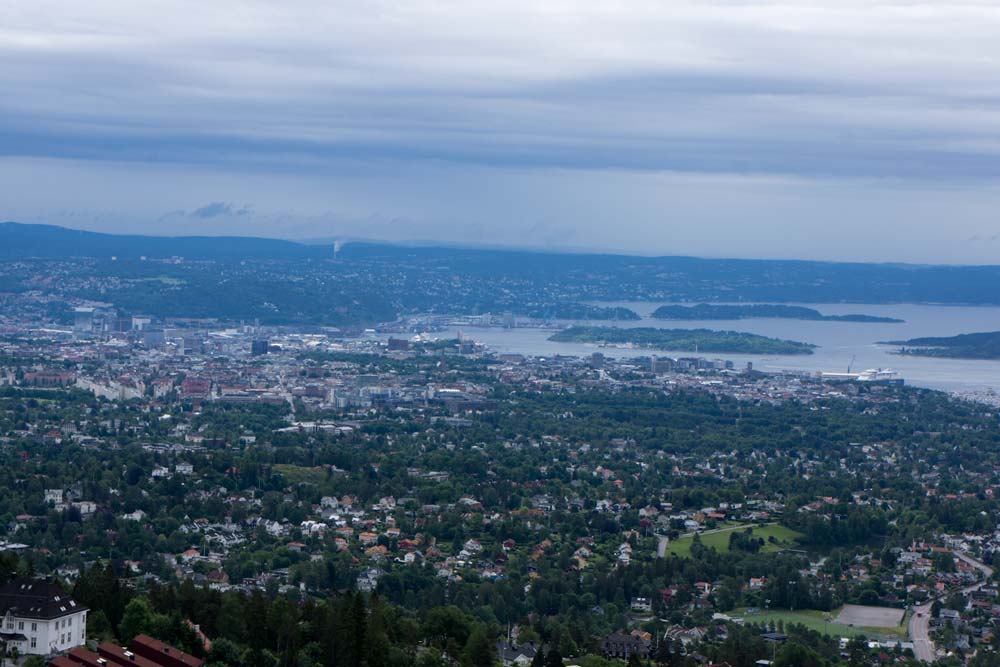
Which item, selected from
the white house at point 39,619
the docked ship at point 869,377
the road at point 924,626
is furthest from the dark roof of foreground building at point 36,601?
the docked ship at point 869,377

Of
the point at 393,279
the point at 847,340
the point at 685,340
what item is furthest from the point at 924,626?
the point at 393,279

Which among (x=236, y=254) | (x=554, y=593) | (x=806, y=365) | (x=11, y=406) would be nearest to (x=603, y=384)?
(x=806, y=365)

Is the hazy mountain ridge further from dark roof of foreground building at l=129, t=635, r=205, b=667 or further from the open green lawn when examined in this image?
dark roof of foreground building at l=129, t=635, r=205, b=667

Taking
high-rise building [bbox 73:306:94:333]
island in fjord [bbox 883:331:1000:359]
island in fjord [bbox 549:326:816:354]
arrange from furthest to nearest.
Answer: island in fjord [bbox 883:331:1000:359], island in fjord [bbox 549:326:816:354], high-rise building [bbox 73:306:94:333]

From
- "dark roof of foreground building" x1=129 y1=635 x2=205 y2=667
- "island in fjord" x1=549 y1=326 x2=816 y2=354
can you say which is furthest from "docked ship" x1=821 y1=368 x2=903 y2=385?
"dark roof of foreground building" x1=129 y1=635 x2=205 y2=667

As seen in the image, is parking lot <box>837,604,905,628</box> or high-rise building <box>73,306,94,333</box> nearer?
parking lot <box>837,604,905,628</box>

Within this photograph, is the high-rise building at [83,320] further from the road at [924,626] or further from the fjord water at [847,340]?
the road at [924,626]

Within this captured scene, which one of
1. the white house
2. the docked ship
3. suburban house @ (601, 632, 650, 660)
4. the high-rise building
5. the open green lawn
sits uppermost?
the white house

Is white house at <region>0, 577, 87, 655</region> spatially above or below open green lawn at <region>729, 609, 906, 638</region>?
above

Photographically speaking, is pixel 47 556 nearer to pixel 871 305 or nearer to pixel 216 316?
pixel 216 316

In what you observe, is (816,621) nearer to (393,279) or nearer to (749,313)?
(749,313)
